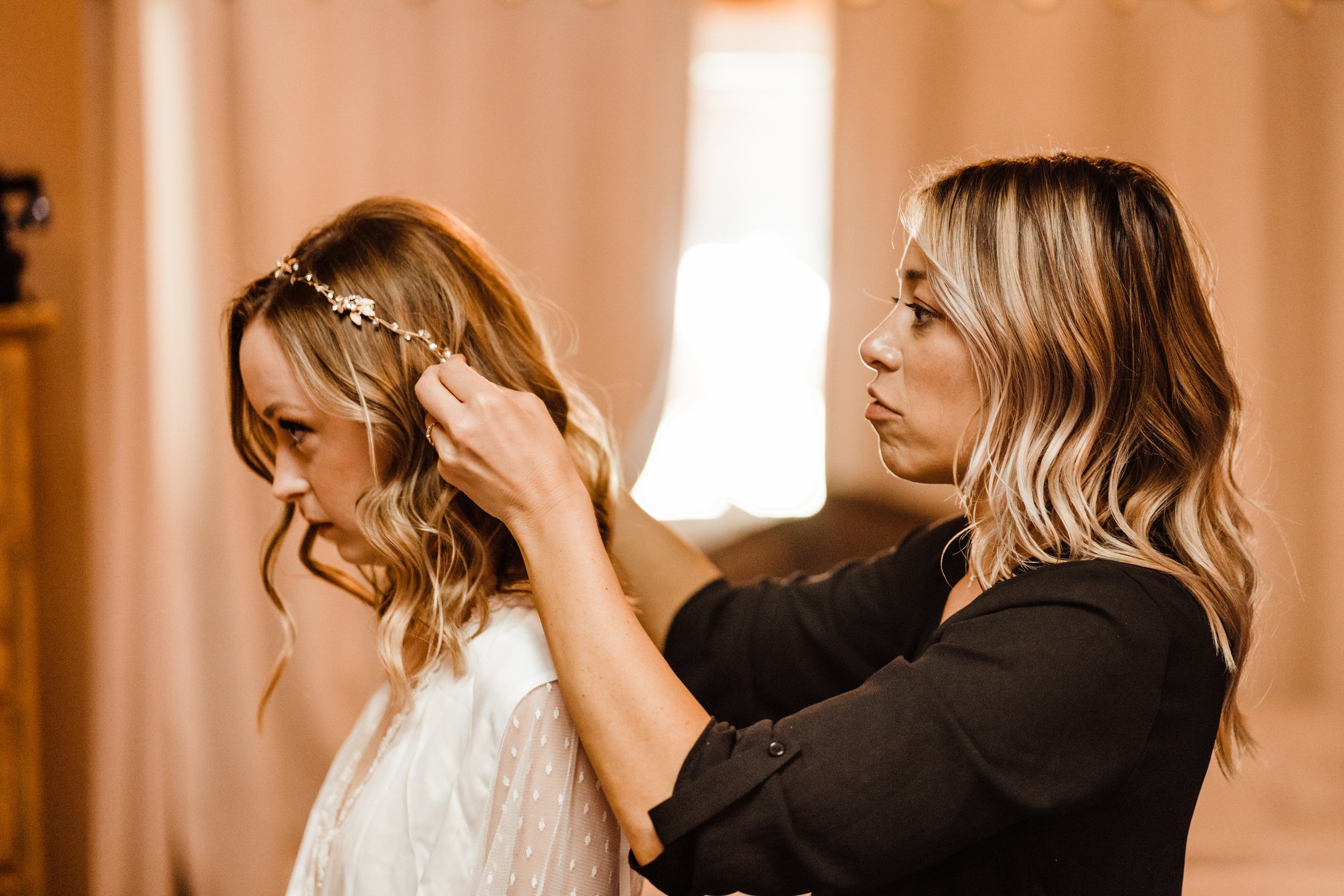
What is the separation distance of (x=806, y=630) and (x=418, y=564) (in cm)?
50

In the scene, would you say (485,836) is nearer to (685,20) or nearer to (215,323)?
(215,323)

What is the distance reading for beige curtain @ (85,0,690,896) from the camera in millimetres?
2193

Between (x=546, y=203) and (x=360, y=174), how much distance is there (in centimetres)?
43

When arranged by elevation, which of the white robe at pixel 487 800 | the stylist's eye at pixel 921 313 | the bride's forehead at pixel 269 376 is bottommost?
the white robe at pixel 487 800

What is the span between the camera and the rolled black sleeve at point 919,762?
2.58 ft

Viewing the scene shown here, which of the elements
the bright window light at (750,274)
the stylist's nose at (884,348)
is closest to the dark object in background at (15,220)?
the bright window light at (750,274)

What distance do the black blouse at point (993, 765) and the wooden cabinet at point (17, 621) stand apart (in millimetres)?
1557

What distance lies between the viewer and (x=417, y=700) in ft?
3.52

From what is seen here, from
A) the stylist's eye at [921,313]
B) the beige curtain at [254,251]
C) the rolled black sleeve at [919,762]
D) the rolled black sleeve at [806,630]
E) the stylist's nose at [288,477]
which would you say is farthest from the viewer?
the beige curtain at [254,251]

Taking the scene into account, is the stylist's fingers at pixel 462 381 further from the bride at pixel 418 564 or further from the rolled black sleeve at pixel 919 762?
the rolled black sleeve at pixel 919 762

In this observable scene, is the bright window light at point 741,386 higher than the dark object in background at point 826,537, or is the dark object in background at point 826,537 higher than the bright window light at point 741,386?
the bright window light at point 741,386

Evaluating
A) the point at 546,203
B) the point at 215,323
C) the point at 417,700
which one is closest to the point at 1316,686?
the point at 546,203

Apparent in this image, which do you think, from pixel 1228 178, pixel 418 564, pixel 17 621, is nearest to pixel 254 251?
pixel 17 621

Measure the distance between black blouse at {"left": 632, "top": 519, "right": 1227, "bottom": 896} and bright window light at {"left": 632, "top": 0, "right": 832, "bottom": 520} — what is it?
1.54 meters
